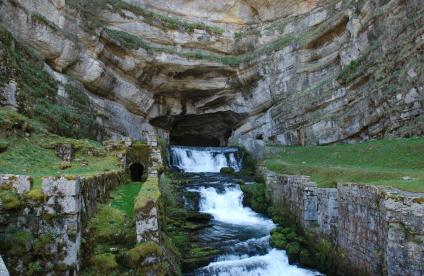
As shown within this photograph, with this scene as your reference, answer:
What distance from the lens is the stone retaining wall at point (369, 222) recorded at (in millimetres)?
6957

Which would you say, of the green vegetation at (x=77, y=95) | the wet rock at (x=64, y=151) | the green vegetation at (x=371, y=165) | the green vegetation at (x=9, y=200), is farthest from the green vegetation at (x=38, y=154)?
the green vegetation at (x=371, y=165)

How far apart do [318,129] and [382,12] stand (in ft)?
27.1

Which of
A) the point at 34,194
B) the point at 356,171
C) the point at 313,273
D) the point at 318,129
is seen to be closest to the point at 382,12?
the point at 318,129

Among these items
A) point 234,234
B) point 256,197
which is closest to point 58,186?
point 234,234

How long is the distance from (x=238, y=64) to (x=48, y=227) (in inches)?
1115

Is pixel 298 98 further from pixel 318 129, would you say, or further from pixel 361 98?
pixel 361 98

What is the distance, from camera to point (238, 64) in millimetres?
32625

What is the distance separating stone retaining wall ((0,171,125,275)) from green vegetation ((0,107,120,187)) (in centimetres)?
216

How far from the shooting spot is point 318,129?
2295 cm

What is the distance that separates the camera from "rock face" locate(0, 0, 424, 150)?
60.2 feet

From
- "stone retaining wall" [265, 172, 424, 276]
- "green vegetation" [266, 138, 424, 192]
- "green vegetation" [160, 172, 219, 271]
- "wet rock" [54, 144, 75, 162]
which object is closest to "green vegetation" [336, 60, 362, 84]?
"green vegetation" [266, 138, 424, 192]

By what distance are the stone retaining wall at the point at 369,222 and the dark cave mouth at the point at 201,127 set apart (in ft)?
77.9

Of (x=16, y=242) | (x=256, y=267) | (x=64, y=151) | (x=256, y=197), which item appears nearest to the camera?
(x=16, y=242)

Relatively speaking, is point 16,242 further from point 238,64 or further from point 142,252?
point 238,64
